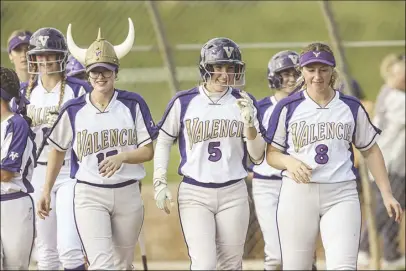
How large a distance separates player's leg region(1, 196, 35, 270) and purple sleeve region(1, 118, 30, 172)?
261 mm

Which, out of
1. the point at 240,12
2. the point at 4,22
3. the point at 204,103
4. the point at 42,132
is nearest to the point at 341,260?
the point at 204,103

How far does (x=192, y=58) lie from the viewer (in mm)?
12125

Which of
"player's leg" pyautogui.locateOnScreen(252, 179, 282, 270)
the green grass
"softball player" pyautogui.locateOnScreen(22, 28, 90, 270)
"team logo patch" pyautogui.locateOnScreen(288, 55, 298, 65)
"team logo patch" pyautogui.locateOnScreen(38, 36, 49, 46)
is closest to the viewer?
"softball player" pyautogui.locateOnScreen(22, 28, 90, 270)

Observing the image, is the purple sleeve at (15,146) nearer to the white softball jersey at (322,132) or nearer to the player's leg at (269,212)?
the white softball jersey at (322,132)

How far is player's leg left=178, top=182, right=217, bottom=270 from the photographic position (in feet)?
27.0

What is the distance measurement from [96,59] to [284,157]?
4.79ft

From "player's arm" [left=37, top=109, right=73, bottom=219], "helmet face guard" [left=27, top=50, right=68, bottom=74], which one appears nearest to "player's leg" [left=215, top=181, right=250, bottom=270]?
"player's arm" [left=37, top=109, right=73, bottom=219]

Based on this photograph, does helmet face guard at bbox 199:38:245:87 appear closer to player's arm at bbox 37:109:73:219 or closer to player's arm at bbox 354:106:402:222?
player's arm at bbox 354:106:402:222

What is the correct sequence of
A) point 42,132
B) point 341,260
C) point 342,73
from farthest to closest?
point 342,73, point 42,132, point 341,260

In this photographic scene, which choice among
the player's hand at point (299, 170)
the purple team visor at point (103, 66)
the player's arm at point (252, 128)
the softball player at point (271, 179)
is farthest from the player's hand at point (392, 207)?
the purple team visor at point (103, 66)

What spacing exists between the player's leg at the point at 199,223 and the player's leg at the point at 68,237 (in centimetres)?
112

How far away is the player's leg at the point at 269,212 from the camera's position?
9945 millimetres

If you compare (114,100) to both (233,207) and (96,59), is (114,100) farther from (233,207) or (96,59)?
(233,207)

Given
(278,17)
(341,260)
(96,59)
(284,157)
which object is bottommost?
(341,260)
